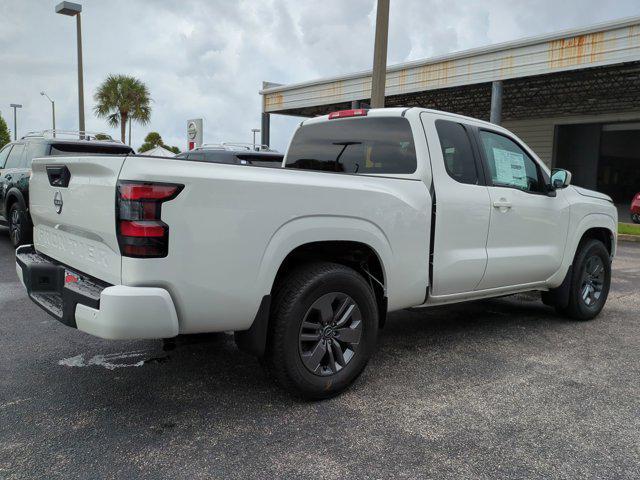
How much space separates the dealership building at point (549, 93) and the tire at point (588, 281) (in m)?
7.88

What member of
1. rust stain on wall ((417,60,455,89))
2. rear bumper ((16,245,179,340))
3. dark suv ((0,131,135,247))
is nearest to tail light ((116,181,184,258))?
rear bumper ((16,245,179,340))

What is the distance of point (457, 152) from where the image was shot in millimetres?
4180

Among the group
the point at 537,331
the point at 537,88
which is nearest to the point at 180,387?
the point at 537,331

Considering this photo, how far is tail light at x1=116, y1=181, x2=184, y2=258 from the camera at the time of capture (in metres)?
2.60

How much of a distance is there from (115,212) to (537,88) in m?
20.5

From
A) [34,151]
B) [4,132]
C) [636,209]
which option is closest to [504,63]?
[636,209]

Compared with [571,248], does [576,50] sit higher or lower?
higher

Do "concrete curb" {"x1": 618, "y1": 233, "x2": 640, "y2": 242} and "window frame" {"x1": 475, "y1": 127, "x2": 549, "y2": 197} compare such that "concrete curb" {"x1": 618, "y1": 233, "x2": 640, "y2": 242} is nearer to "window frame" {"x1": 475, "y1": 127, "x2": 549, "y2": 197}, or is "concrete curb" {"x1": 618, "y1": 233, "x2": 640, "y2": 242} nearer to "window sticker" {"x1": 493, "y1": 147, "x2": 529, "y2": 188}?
"window frame" {"x1": 475, "y1": 127, "x2": 549, "y2": 197}

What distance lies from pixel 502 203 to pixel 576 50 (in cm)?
1295

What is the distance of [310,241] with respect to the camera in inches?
123

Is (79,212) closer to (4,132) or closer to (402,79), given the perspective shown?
(402,79)

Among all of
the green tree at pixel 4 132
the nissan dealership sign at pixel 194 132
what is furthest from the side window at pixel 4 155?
the green tree at pixel 4 132

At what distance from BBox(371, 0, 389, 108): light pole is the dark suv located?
155 inches

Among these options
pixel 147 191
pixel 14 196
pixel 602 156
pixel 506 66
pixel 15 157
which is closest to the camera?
pixel 147 191
